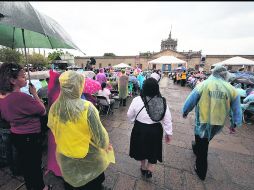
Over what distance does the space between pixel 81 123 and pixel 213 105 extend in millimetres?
2065

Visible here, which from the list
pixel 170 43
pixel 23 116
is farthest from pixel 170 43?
pixel 23 116

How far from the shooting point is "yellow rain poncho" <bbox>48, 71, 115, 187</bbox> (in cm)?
158

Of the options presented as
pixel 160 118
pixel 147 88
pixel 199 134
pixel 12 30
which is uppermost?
pixel 12 30

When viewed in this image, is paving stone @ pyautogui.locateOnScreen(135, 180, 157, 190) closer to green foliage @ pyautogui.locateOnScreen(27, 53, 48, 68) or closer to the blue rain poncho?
the blue rain poncho

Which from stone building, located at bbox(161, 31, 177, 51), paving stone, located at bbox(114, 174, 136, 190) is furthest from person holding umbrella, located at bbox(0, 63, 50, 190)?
stone building, located at bbox(161, 31, 177, 51)

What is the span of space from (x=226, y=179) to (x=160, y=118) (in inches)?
71.0

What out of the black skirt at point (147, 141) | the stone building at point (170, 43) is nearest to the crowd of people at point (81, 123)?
the black skirt at point (147, 141)

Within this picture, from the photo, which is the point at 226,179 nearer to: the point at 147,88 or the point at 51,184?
the point at 147,88

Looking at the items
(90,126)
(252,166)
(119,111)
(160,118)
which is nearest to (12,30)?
(90,126)

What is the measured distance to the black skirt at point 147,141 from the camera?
242 centimetres

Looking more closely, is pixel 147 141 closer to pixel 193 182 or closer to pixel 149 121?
pixel 149 121

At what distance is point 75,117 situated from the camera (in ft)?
5.19

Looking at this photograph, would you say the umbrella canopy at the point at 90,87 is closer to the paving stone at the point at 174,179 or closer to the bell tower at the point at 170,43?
the paving stone at the point at 174,179

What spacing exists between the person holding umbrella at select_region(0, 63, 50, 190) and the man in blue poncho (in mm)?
2344
